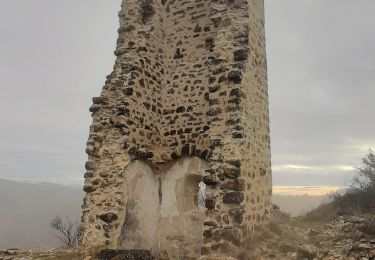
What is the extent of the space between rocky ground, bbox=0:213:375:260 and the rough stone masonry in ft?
1.28

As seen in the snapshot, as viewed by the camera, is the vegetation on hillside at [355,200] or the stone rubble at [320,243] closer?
the stone rubble at [320,243]

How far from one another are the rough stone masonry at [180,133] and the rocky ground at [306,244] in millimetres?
391

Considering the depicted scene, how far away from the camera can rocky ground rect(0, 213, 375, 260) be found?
22.3 ft

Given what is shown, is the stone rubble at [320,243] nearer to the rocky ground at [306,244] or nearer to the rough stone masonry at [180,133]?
the rocky ground at [306,244]

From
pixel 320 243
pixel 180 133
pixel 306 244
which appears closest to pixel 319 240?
pixel 320 243

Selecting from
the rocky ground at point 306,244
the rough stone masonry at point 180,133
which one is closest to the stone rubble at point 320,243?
the rocky ground at point 306,244

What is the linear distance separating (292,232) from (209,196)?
204cm

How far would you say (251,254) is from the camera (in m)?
6.84

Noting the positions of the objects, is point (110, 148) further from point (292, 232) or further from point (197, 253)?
point (292, 232)

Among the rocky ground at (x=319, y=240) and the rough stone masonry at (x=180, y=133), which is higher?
the rough stone masonry at (x=180, y=133)

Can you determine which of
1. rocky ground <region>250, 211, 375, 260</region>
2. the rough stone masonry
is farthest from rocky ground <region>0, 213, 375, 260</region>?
the rough stone masonry

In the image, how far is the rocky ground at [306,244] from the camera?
679cm

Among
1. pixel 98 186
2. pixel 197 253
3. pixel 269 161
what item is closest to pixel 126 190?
pixel 98 186

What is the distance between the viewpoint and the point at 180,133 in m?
8.84
